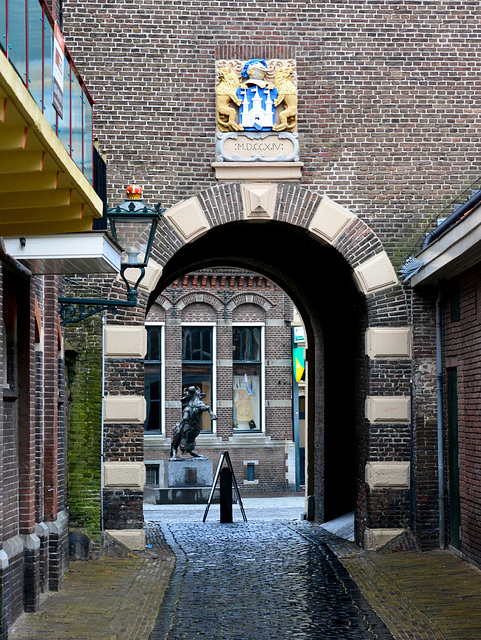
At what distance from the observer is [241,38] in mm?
14734

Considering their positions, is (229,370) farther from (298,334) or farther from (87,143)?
(87,143)

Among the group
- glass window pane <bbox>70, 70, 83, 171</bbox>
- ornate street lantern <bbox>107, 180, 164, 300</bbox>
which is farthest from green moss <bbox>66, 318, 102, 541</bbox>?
glass window pane <bbox>70, 70, 83, 171</bbox>

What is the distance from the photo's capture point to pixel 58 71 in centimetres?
812

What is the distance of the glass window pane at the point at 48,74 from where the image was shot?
25.4 ft

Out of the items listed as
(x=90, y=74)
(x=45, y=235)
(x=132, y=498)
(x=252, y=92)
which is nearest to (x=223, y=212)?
(x=252, y=92)

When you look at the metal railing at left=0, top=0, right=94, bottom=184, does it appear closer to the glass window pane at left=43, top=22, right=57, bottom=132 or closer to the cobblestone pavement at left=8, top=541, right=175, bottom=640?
the glass window pane at left=43, top=22, right=57, bottom=132

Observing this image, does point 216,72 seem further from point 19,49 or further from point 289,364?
point 289,364

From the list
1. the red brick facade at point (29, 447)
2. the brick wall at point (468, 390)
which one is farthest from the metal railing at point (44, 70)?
the brick wall at point (468, 390)

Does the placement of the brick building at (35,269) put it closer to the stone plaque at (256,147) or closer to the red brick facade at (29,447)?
the red brick facade at (29,447)

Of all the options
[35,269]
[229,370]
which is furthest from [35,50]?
[229,370]

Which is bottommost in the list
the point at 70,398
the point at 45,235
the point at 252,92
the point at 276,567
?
the point at 276,567

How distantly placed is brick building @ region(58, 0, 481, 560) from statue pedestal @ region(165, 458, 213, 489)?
419 inches

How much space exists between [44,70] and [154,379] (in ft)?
85.1

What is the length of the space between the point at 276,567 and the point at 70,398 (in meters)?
3.59
